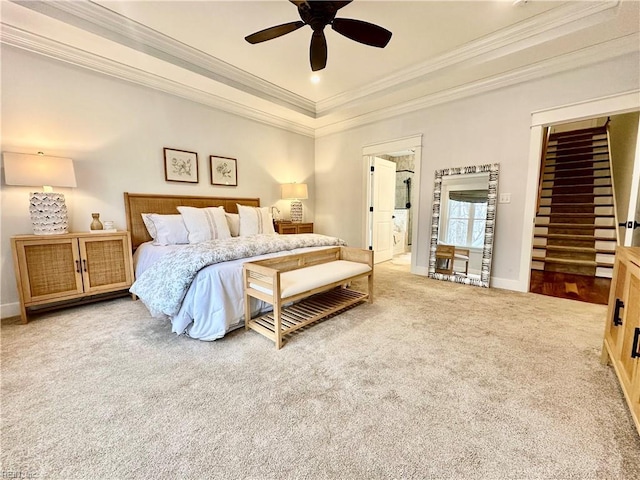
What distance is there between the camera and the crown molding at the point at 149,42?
7.52 feet

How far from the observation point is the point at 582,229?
461 cm

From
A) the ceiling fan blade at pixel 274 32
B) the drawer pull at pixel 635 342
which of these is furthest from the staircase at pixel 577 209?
the ceiling fan blade at pixel 274 32

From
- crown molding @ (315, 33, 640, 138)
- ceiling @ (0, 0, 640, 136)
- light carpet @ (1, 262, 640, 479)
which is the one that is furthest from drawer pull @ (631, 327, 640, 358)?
crown molding @ (315, 33, 640, 138)

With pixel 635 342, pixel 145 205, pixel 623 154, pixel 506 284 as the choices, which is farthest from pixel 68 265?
pixel 623 154

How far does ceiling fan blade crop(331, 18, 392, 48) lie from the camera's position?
6.81 ft

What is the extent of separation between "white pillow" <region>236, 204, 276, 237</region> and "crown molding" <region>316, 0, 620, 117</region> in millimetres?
2444

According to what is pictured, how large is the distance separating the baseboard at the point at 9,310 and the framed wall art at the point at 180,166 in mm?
2018

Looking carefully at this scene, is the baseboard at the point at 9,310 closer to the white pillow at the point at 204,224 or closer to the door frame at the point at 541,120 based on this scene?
the white pillow at the point at 204,224

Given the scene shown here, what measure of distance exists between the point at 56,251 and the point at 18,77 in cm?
173

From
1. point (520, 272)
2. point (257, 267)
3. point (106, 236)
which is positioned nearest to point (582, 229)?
point (520, 272)

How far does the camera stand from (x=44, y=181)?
2490 mm

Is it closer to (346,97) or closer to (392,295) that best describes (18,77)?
(346,97)

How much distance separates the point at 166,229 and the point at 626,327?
3.95 metres

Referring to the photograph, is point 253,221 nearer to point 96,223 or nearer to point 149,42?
point 96,223
